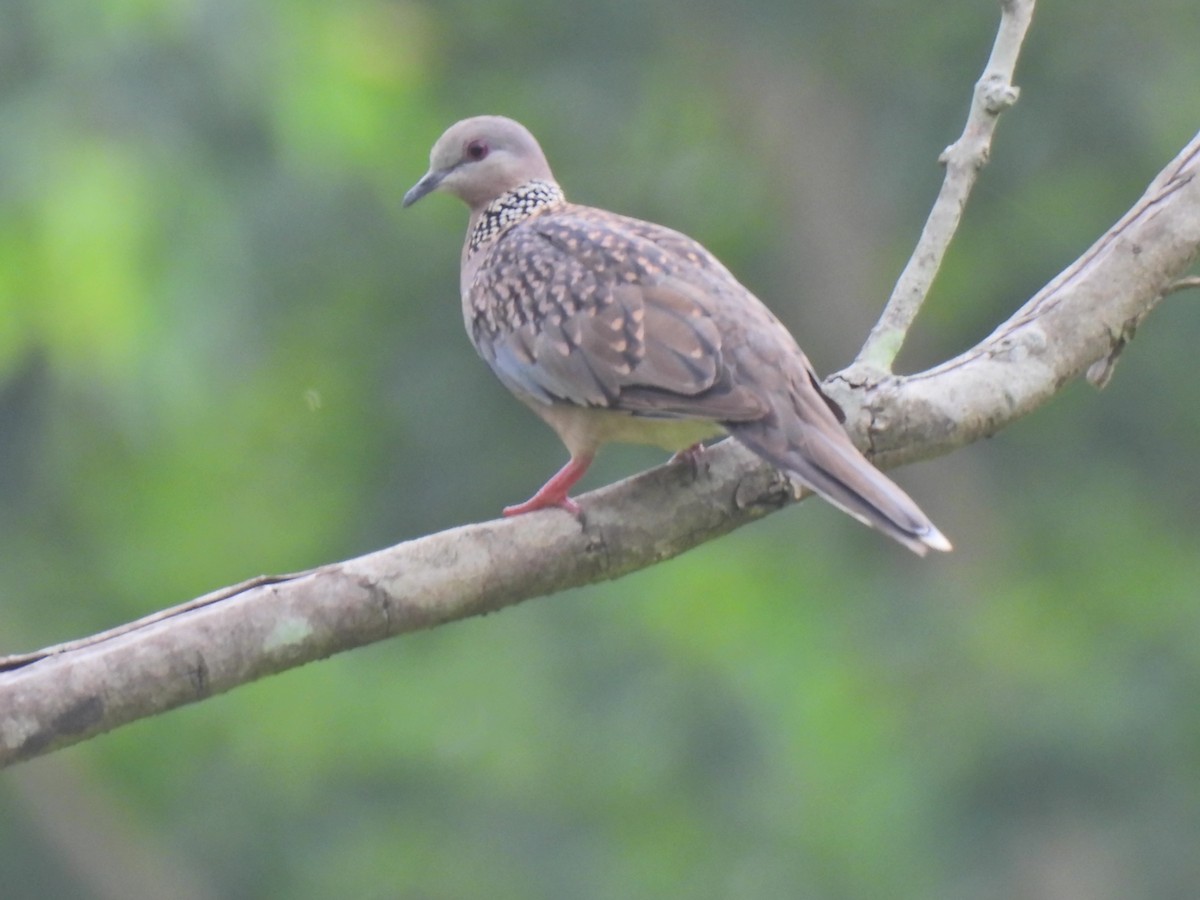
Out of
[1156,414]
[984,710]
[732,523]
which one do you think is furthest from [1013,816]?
[732,523]

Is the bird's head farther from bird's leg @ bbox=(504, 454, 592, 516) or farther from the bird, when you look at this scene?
bird's leg @ bbox=(504, 454, 592, 516)

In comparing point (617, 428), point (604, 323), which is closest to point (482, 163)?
point (604, 323)

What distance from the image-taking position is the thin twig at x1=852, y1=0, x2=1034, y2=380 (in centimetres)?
391

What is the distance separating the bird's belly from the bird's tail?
15cm

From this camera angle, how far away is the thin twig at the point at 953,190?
3.91 m

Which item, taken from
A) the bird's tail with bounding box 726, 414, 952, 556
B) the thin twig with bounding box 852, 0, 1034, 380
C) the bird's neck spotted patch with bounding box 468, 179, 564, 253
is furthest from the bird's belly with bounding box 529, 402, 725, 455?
the bird's neck spotted patch with bounding box 468, 179, 564, 253

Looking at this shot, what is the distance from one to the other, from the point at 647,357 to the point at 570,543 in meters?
0.53

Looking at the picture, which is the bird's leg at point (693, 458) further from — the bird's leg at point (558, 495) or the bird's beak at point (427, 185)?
the bird's beak at point (427, 185)

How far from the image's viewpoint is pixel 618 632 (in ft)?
33.0

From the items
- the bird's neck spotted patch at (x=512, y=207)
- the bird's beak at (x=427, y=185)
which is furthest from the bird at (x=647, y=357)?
the bird's beak at (x=427, y=185)

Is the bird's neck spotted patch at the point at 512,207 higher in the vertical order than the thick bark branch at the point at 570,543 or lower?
higher

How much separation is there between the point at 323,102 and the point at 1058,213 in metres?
5.36

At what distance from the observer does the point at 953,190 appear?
402cm

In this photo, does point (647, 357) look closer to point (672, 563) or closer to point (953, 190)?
point (953, 190)
